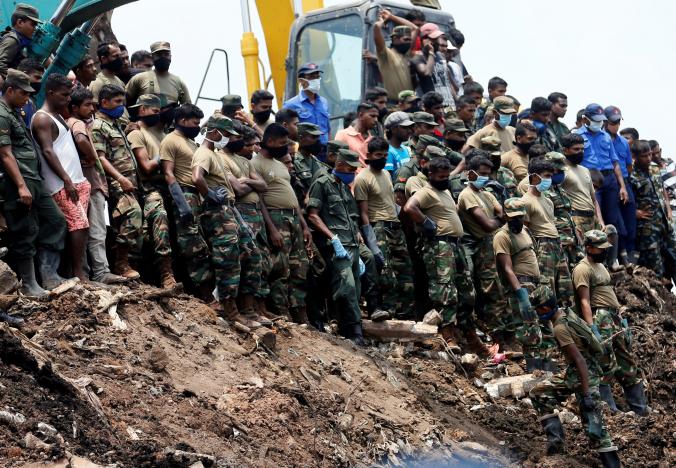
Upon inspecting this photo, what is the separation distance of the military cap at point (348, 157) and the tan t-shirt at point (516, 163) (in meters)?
3.41

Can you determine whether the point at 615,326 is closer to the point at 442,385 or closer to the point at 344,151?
the point at 442,385

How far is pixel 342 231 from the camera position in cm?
1302

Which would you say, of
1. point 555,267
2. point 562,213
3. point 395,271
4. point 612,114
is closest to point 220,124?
point 395,271

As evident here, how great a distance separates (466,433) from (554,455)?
2.73 ft

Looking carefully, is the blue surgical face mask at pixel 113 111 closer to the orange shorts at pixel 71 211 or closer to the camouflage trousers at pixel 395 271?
the orange shorts at pixel 71 211

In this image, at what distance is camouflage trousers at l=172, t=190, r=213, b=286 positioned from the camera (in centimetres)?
1159

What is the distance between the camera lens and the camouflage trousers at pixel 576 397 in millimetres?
11883

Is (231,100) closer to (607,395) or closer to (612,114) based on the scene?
(607,395)

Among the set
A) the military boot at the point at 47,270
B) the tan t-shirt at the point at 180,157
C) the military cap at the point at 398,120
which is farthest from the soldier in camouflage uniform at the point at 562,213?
the military boot at the point at 47,270

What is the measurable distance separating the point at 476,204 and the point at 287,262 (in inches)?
110

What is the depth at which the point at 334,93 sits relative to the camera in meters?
17.4

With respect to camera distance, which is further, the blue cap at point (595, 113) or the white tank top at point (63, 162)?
the blue cap at point (595, 113)

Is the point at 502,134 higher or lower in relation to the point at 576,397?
higher

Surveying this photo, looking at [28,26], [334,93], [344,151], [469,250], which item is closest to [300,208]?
[344,151]
